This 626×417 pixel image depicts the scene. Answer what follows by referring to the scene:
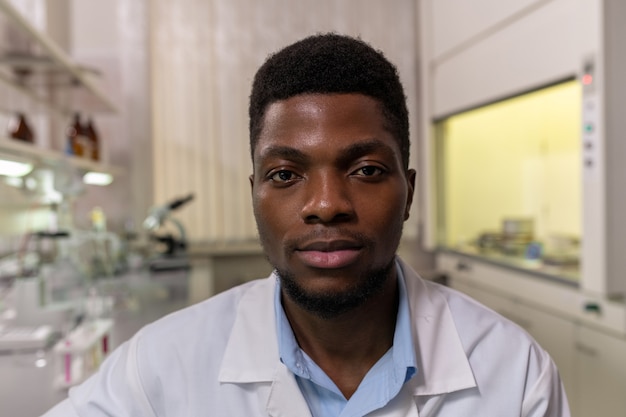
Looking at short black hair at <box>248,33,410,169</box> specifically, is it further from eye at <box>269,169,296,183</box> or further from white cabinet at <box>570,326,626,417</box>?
white cabinet at <box>570,326,626,417</box>

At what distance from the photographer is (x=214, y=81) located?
3479mm

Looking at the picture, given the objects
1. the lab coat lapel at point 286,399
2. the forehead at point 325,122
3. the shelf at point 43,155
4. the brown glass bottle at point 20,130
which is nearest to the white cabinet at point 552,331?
the lab coat lapel at point 286,399

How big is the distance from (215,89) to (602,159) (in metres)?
2.46

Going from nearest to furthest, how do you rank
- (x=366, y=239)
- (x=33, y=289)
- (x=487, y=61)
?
(x=366, y=239) → (x=33, y=289) → (x=487, y=61)

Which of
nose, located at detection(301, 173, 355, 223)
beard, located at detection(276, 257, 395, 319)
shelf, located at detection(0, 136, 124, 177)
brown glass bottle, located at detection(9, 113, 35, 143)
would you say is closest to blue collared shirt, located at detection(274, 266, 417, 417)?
beard, located at detection(276, 257, 395, 319)

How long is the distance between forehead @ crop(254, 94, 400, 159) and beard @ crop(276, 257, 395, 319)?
0.20m

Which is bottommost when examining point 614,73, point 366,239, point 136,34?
point 366,239

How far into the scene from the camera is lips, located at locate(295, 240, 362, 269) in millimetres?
724

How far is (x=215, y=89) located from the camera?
3482 mm

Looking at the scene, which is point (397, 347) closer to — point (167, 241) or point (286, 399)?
point (286, 399)

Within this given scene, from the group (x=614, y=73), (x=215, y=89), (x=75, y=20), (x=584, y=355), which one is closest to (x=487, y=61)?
(x=614, y=73)

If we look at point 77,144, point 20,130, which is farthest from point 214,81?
point 20,130

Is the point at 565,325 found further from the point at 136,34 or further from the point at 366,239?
the point at 136,34

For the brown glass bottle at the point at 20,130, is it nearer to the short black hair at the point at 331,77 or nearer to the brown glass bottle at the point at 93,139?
the brown glass bottle at the point at 93,139
